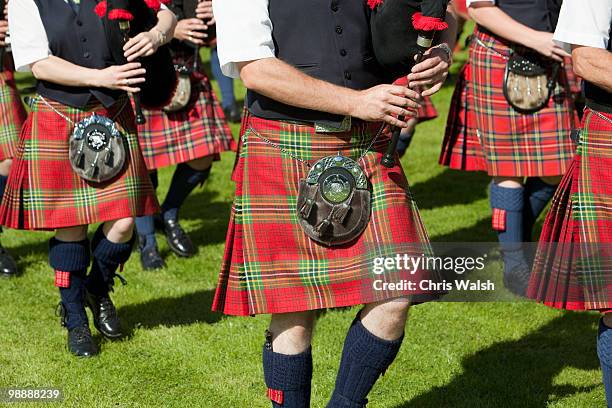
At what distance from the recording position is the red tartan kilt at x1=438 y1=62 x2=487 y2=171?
18.1ft

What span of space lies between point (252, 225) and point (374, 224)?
14.1 inches

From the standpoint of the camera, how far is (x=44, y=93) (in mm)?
4398

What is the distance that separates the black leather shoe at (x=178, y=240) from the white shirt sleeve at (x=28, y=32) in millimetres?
2118

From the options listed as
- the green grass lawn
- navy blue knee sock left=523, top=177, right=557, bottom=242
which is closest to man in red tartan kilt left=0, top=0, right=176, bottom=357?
the green grass lawn

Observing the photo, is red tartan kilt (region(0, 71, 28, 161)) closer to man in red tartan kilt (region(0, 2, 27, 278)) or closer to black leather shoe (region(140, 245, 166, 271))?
man in red tartan kilt (region(0, 2, 27, 278))

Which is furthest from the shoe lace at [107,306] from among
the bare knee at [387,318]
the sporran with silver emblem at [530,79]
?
the sporran with silver emblem at [530,79]

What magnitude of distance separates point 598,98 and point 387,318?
3.13 feet

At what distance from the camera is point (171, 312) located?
5141 mm

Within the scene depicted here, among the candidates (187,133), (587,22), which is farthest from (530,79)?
(187,133)

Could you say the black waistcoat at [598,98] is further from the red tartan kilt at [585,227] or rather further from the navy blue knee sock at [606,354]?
the navy blue knee sock at [606,354]

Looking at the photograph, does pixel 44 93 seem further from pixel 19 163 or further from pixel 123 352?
pixel 123 352


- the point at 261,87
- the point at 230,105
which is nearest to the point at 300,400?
the point at 261,87

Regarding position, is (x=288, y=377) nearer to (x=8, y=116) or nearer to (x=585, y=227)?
(x=585, y=227)

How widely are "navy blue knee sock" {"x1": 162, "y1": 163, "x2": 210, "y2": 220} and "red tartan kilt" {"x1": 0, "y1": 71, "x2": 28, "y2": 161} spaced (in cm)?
94
